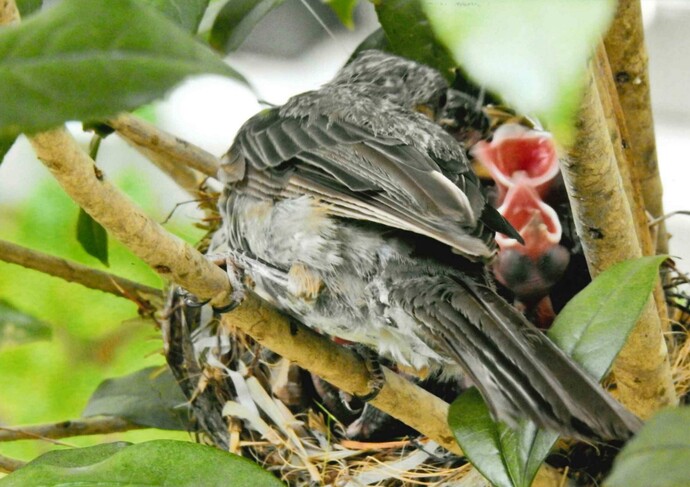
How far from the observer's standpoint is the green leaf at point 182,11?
1.15 meters

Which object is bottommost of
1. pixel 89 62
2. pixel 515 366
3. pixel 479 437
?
pixel 479 437

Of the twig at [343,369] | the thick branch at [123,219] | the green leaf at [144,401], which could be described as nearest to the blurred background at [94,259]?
the green leaf at [144,401]

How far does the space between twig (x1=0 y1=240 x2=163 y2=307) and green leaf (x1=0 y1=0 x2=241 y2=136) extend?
1080 mm

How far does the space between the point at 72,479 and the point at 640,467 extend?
568 mm

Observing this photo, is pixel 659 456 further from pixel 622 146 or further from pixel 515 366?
pixel 622 146

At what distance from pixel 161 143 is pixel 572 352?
2.96 feet

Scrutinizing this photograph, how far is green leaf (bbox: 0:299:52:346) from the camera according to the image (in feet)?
5.42

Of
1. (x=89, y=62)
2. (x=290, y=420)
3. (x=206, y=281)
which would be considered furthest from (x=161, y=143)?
(x=89, y=62)

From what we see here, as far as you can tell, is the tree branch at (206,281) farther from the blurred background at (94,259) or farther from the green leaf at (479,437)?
the blurred background at (94,259)

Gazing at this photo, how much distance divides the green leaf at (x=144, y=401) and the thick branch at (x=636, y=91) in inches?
37.5

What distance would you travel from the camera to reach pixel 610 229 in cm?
109

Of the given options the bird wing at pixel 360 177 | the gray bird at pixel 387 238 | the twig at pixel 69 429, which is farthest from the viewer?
the twig at pixel 69 429

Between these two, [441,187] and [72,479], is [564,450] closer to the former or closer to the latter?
[441,187]

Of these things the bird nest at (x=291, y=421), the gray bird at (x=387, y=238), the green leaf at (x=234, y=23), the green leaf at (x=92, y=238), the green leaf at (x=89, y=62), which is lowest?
the bird nest at (x=291, y=421)
